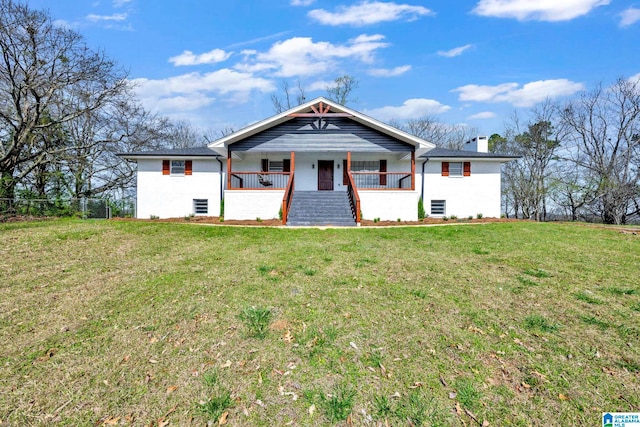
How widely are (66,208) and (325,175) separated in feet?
50.0

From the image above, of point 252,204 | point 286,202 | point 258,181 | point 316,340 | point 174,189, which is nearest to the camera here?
point 316,340

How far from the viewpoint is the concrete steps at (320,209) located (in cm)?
1253

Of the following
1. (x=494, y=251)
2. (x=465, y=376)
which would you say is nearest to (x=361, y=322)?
(x=465, y=376)

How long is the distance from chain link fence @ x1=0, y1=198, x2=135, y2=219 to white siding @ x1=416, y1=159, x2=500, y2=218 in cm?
1814

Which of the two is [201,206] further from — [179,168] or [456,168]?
[456,168]

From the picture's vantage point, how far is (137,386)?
2.75 metres

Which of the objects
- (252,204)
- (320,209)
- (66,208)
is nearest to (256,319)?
(320,209)

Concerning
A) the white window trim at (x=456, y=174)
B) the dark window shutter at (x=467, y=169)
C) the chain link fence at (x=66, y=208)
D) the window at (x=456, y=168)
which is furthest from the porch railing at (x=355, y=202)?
the chain link fence at (x=66, y=208)

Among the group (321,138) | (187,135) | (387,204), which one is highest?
(187,135)

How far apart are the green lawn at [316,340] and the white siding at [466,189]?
10438mm

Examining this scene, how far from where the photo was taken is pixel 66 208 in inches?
677

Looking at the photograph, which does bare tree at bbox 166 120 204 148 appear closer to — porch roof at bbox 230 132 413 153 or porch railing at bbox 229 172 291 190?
porch railing at bbox 229 172 291 190

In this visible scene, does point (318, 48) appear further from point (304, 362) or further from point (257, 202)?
point (304, 362)

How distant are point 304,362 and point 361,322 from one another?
99 centimetres
